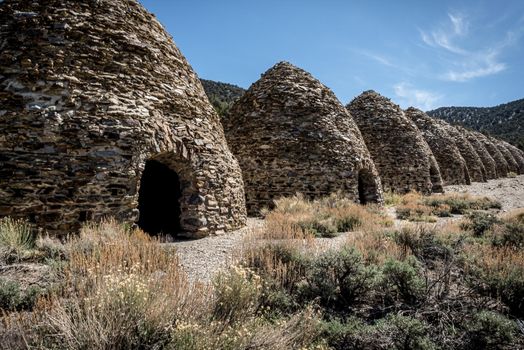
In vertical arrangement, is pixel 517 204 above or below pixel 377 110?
below

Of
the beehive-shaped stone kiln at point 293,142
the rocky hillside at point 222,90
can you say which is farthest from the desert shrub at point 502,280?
the rocky hillside at point 222,90

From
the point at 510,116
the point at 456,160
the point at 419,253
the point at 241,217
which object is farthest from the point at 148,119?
the point at 510,116

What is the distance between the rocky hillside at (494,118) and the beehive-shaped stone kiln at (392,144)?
51.4m

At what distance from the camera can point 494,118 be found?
73375 millimetres

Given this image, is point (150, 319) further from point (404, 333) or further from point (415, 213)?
point (415, 213)

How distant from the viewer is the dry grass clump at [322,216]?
774 cm

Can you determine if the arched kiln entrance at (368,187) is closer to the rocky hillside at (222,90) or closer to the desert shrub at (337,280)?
the desert shrub at (337,280)

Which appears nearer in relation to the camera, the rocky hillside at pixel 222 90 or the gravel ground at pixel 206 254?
the gravel ground at pixel 206 254

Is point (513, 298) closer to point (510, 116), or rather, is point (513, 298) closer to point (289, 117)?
point (289, 117)

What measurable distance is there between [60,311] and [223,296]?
1.27 metres

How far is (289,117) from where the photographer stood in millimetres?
11430

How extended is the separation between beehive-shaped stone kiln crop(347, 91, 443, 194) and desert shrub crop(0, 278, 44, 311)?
15.5m

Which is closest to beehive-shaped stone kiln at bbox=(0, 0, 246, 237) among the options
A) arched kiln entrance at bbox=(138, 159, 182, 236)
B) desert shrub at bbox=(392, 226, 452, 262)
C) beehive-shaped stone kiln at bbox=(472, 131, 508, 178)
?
arched kiln entrance at bbox=(138, 159, 182, 236)

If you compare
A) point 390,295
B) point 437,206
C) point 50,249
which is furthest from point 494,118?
point 50,249
